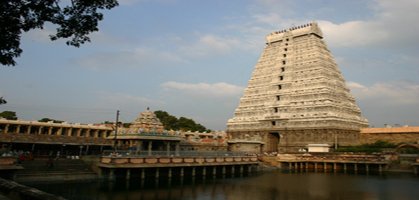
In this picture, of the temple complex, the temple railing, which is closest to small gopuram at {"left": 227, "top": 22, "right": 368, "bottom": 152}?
the temple complex

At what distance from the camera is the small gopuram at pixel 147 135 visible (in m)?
42.2

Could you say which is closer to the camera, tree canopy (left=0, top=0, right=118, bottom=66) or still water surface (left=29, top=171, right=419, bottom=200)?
tree canopy (left=0, top=0, right=118, bottom=66)

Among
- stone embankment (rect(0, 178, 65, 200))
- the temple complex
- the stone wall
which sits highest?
the stone wall

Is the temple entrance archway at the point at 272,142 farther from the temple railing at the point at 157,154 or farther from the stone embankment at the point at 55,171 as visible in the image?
the stone embankment at the point at 55,171

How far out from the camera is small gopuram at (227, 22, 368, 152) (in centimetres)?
6166

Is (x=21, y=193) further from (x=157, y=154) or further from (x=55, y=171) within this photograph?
(x=157, y=154)

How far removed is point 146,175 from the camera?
122ft

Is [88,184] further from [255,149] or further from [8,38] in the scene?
[255,149]

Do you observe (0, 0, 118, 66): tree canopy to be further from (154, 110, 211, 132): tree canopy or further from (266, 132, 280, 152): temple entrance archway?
(154, 110, 211, 132): tree canopy

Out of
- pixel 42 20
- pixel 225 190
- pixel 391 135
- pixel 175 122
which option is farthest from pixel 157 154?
pixel 175 122

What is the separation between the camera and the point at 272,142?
68688 millimetres

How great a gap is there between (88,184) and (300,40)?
2195 inches

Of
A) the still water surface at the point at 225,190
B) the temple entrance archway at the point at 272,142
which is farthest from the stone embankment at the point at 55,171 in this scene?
the temple entrance archway at the point at 272,142

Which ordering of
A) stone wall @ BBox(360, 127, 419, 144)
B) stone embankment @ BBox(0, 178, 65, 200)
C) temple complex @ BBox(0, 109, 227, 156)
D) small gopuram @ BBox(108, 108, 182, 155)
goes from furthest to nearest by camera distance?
1. stone wall @ BBox(360, 127, 419, 144)
2. temple complex @ BBox(0, 109, 227, 156)
3. small gopuram @ BBox(108, 108, 182, 155)
4. stone embankment @ BBox(0, 178, 65, 200)
